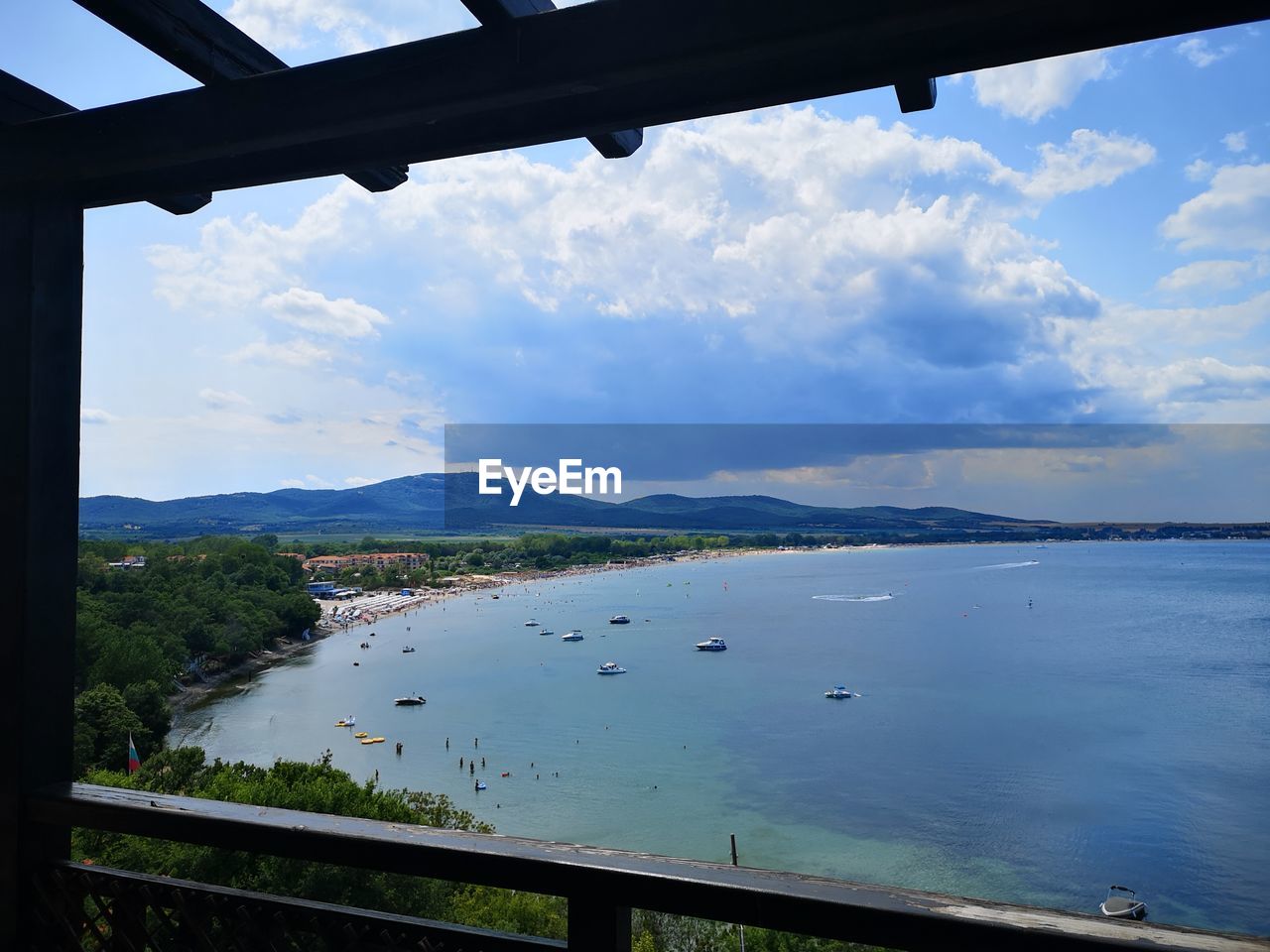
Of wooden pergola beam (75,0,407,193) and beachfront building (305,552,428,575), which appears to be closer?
wooden pergola beam (75,0,407,193)

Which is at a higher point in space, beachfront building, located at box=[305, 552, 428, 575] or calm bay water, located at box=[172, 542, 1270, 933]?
beachfront building, located at box=[305, 552, 428, 575]

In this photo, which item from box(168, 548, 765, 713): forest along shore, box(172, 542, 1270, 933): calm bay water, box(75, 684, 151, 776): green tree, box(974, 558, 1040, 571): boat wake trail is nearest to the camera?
box(75, 684, 151, 776): green tree

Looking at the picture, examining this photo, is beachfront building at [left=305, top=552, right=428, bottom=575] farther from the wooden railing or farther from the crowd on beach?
the wooden railing

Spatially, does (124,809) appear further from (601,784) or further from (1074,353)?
(1074,353)

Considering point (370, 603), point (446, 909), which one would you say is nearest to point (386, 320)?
point (370, 603)

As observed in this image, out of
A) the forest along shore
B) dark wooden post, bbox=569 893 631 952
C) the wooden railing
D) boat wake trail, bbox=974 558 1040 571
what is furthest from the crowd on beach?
dark wooden post, bbox=569 893 631 952

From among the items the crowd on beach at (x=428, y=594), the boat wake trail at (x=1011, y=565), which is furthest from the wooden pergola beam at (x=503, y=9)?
the boat wake trail at (x=1011, y=565)

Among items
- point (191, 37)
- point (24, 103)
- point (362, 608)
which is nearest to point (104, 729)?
point (24, 103)

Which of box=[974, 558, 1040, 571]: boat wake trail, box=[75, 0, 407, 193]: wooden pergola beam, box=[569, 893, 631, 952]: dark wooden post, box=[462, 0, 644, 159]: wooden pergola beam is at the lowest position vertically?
box=[974, 558, 1040, 571]: boat wake trail
